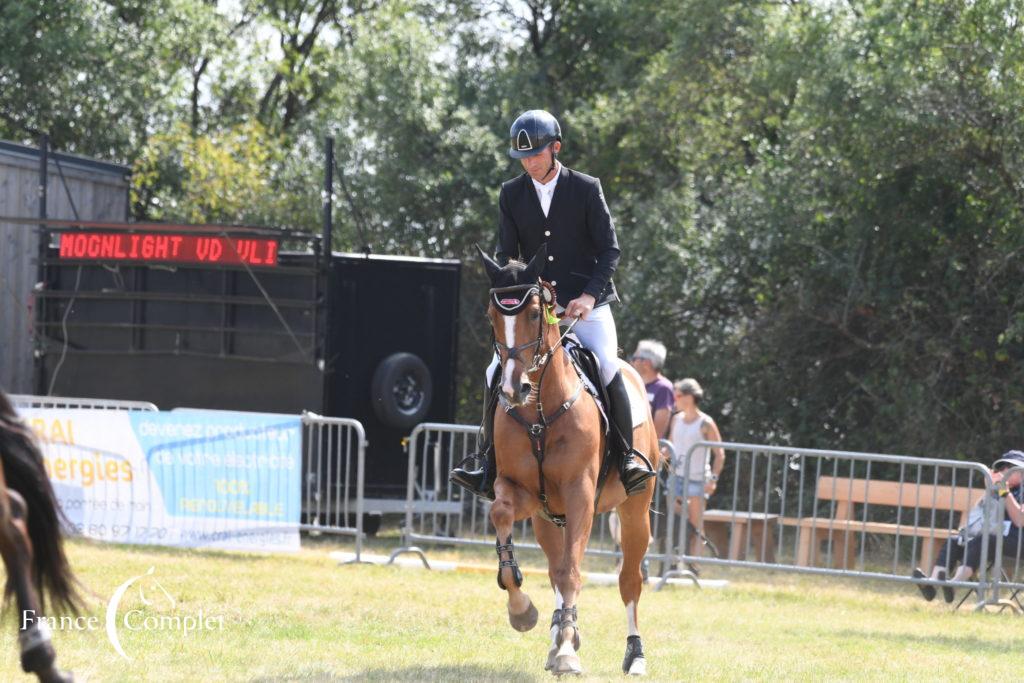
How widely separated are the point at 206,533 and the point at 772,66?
370 inches

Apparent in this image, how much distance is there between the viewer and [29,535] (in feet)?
17.7

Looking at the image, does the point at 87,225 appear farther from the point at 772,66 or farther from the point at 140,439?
the point at 772,66

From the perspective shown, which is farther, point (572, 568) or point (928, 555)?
point (928, 555)

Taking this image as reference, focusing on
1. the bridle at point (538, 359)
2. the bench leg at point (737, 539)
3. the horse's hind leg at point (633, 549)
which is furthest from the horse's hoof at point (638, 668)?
the bench leg at point (737, 539)

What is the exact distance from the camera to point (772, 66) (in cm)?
1781

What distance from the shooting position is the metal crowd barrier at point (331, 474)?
13.2 meters

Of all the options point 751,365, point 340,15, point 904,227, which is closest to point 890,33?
point 904,227

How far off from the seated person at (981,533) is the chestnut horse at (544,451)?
16.5 feet

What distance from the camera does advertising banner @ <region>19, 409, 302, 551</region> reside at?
12.9m

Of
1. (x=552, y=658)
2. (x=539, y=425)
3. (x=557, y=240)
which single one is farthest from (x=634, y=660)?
(x=557, y=240)

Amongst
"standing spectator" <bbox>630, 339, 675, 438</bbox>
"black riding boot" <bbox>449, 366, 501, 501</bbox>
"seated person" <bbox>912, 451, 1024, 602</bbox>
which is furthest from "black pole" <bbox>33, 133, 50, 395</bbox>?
"seated person" <bbox>912, 451, 1024, 602</bbox>

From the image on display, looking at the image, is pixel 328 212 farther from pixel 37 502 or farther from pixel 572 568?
pixel 37 502

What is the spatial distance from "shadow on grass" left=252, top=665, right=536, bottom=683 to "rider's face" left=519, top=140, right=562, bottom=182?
265cm

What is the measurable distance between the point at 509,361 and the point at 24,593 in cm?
261
